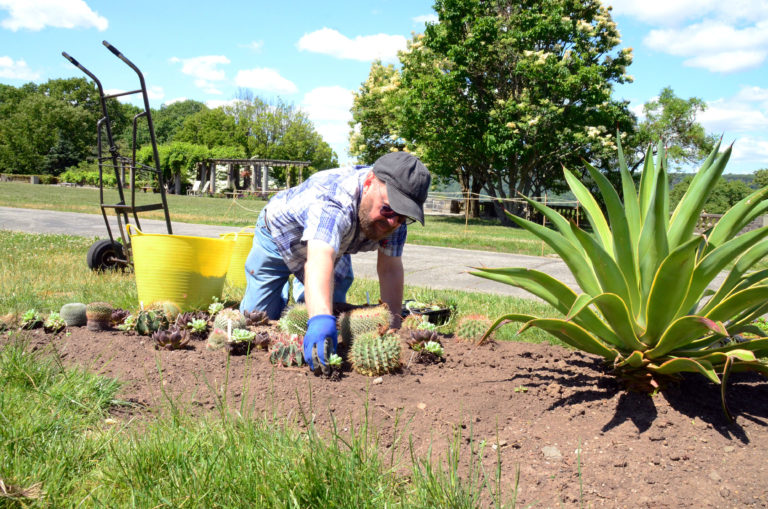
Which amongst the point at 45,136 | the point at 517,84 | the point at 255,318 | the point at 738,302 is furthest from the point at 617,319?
the point at 45,136

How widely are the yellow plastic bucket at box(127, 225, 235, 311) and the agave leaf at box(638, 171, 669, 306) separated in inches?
115

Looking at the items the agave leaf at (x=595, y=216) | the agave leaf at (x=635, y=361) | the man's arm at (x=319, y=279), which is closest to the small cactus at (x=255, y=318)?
the man's arm at (x=319, y=279)

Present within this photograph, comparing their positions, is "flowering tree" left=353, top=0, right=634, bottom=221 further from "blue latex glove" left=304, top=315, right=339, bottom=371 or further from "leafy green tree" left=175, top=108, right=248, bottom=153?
"leafy green tree" left=175, top=108, right=248, bottom=153

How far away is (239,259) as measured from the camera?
5270 millimetres

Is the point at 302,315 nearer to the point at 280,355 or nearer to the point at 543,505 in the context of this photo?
the point at 280,355

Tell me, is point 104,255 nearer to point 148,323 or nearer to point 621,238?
point 148,323

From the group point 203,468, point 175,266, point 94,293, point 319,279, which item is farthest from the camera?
point 94,293

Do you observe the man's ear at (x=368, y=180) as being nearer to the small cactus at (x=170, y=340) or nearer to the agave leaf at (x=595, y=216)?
the agave leaf at (x=595, y=216)

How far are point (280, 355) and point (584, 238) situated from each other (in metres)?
1.61

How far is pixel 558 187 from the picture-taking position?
33531mm

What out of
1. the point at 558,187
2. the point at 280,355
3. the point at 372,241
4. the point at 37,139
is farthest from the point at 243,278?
the point at 37,139

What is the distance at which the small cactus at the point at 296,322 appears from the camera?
317 cm

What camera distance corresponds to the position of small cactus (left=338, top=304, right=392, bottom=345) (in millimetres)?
2934

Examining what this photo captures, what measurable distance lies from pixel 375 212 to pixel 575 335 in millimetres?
1313
